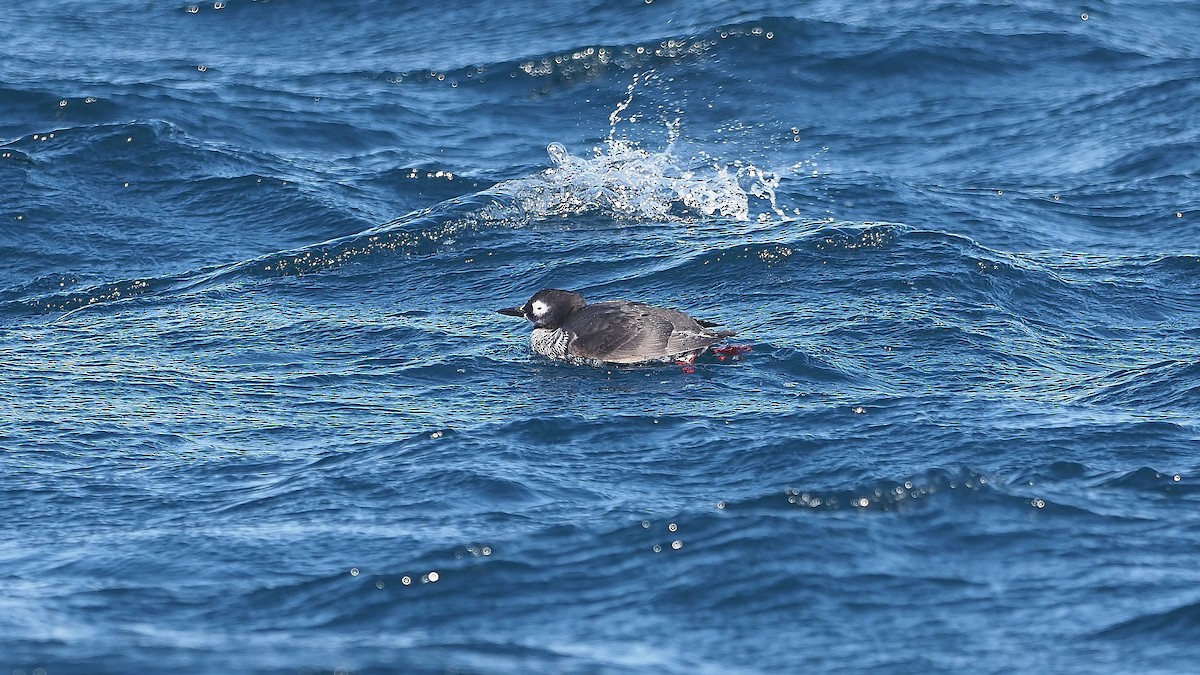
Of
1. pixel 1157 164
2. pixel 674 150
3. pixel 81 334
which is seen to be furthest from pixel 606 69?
pixel 81 334

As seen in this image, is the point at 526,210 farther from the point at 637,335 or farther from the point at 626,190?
the point at 637,335

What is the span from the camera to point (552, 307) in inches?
445

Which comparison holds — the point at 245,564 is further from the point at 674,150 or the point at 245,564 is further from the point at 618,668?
the point at 674,150

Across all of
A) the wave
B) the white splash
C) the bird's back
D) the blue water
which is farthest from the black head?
the white splash

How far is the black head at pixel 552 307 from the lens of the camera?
37.1 feet

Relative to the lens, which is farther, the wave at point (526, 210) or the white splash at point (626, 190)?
the white splash at point (626, 190)

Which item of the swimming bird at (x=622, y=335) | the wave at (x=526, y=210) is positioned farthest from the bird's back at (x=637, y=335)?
the wave at (x=526, y=210)

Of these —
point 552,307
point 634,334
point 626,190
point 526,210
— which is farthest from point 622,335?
point 626,190

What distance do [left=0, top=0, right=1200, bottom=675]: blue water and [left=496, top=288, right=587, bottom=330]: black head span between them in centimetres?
46

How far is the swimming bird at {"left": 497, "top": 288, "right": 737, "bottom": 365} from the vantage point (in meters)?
10.7

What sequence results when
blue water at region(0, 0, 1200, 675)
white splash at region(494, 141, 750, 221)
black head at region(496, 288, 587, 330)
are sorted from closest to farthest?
1. blue water at region(0, 0, 1200, 675)
2. black head at region(496, 288, 587, 330)
3. white splash at region(494, 141, 750, 221)

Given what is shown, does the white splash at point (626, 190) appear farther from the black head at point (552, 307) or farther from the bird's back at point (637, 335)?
the bird's back at point (637, 335)

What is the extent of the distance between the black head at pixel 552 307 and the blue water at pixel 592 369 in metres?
0.46

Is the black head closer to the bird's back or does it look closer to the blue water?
the bird's back
